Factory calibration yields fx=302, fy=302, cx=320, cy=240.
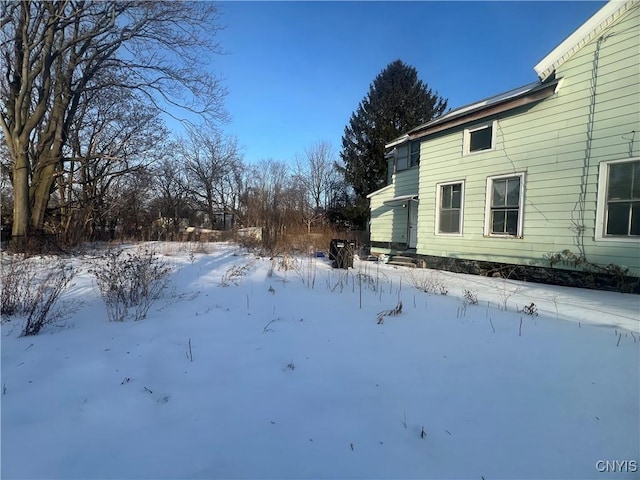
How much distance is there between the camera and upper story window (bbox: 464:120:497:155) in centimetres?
795

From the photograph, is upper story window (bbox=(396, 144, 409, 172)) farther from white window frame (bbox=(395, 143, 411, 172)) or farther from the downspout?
the downspout

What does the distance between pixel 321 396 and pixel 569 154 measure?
743 centimetres

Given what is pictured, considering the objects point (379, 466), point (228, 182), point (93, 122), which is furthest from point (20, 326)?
point (228, 182)

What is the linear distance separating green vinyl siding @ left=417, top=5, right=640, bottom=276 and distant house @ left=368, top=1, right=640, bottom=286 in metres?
0.02

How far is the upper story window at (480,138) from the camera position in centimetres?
795

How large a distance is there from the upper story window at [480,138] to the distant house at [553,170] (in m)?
0.03

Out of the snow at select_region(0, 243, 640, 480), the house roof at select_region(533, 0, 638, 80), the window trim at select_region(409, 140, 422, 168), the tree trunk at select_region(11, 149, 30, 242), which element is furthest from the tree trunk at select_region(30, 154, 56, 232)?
the house roof at select_region(533, 0, 638, 80)

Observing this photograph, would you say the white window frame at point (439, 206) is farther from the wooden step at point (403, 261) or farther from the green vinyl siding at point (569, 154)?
the wooden step at point (403, 261)

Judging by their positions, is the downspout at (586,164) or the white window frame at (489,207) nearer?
the downspout at (586,164)

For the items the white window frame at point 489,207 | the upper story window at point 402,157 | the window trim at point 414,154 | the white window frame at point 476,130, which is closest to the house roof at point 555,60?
the white window frame at point 476,130

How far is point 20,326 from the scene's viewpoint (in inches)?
134

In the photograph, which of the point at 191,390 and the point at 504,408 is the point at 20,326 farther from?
the point at 504,408

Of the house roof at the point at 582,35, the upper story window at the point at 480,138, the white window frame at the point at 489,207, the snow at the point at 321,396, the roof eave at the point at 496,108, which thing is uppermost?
the house roof at the point at 582,35

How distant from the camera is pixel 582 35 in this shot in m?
6.16
